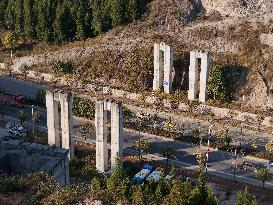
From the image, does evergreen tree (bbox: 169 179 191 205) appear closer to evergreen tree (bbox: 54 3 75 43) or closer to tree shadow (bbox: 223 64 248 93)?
tree shadow (bbox: 223 64 248 93)

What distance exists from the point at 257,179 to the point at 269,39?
2370 centimetres

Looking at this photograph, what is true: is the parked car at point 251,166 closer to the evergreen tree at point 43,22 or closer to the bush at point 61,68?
the bush at point 61,68

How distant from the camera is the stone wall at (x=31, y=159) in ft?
148

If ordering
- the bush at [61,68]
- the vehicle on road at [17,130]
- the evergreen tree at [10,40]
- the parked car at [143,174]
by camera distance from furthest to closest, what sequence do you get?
the evergreen tree at [10,40]
the bush at [61,68]
the vehicle on road at [17,130]
the parked car at [143,174]

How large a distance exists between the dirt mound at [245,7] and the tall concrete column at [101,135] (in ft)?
103

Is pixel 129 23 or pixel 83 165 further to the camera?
pixel 129 23

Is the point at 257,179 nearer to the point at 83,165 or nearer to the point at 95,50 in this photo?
the point at 83,165

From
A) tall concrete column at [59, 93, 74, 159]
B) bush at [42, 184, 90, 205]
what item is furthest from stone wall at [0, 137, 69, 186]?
bush at [42, 184, 90, 205]

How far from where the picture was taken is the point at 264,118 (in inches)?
2333

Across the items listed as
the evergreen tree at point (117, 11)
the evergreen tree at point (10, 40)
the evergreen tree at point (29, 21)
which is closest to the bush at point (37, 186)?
the evergreen tree at point (117, 11)

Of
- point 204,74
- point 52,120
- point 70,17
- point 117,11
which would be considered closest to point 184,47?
point 204,74

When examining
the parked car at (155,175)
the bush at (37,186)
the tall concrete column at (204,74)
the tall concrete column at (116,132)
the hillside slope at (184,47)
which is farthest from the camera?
the hillside slope at (184,47)

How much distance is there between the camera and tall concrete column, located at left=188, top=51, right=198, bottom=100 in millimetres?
62656

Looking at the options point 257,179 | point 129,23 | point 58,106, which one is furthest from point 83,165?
point 129,23
